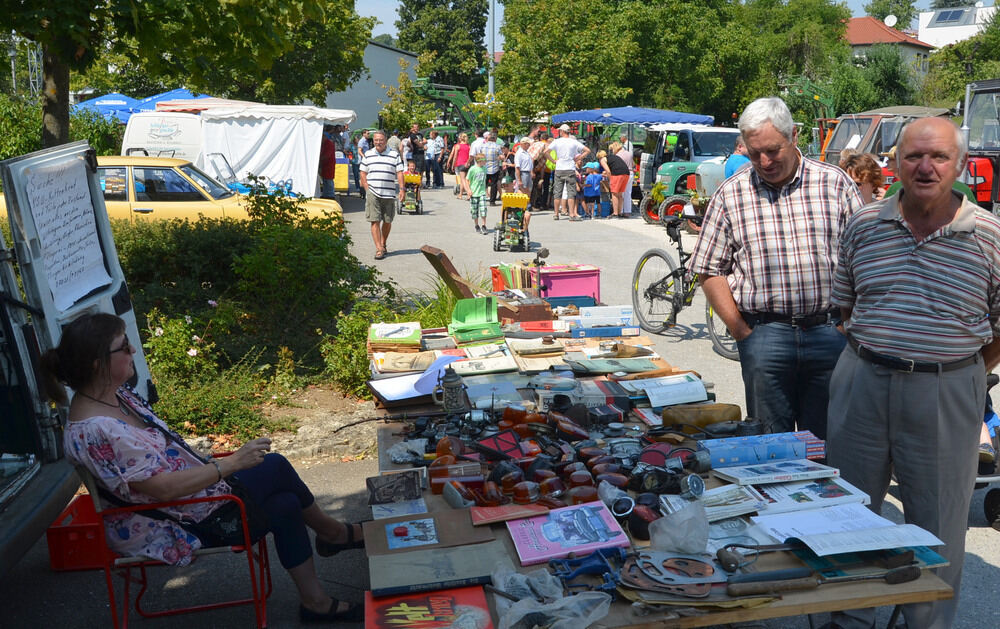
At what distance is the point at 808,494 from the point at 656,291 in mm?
5767

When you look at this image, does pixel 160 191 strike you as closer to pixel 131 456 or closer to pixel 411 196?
pixel 411 196

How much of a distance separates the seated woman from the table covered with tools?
0.59 m

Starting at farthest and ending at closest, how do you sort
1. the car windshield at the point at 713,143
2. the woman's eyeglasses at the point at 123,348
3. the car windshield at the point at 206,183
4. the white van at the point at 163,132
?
1. the white van at the point at 163,132
2. the car windshield at the point at 713,143
3. the car windshield at the point at 206,183
4. the woman's eyeglasses at the point at 123,348

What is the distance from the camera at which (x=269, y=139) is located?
800 inches

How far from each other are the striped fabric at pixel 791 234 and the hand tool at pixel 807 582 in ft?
4.63

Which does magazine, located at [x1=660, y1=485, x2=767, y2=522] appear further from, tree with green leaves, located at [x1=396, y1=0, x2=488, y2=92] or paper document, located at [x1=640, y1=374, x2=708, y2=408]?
tree with green leaves, located at [x1=396, y1=0, x2=488, y2=92]

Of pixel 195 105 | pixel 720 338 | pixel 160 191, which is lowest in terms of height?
pixel 720 338

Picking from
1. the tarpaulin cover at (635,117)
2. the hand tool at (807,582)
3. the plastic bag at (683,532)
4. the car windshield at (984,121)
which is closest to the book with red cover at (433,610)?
the plastic bag at (683,532)

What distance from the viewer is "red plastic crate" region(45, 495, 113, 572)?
4270 mm

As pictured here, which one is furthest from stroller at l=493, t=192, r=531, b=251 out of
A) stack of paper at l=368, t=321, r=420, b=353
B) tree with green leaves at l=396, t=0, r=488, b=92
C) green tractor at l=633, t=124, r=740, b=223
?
tree with green leaves at l=396, t=0, r=488, b=92

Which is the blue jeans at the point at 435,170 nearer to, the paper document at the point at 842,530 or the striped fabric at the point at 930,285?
the striped fabric at the point at 930,285

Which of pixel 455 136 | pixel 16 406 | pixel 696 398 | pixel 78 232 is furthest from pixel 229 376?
pixel 455 136

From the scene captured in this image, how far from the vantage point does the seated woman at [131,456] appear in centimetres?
328

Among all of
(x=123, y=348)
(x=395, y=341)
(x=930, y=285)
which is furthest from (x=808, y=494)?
(x=395, y=341)
